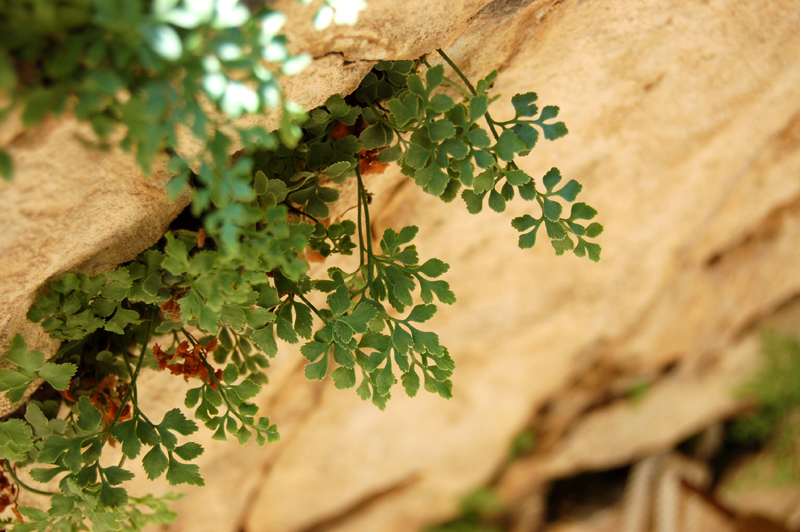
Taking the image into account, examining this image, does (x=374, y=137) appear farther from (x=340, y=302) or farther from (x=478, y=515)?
(x=478, y=515)

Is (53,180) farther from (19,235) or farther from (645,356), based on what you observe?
(645,356)

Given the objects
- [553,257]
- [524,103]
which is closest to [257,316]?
[524,103]

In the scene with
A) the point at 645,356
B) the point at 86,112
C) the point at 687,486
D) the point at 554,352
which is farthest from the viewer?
the point at 687,486

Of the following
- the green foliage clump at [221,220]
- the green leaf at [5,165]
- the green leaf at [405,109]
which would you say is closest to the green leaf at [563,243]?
the green foliage clump at [221,220]

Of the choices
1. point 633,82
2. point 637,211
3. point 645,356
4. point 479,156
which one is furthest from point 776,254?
point 479,156

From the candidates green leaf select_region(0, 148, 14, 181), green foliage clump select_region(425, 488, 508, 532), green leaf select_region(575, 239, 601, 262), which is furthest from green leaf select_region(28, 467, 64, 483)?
green foliage clump select_region(425, 488, 508, 532)

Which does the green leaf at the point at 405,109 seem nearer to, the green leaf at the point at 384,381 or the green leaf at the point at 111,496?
the green leaf at the point at 384,381

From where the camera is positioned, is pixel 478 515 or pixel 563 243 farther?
pixel 478 515
